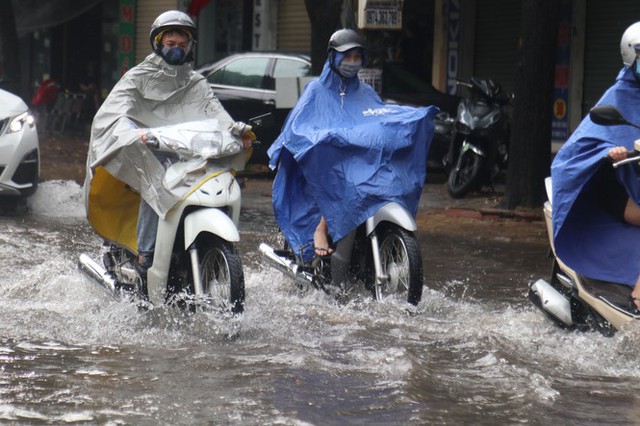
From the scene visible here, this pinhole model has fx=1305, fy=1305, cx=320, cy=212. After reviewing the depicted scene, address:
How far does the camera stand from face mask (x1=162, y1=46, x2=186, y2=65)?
289 inches

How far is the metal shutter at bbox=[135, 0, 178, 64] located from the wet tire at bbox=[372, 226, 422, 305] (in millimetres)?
20363

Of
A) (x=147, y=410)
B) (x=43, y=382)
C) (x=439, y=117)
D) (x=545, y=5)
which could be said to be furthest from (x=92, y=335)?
(x=439, y=117)

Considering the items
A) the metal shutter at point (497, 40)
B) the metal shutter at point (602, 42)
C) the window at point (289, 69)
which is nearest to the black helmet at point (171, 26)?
the window at point (289, 69)

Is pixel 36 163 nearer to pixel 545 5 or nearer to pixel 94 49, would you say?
pixel 545 5

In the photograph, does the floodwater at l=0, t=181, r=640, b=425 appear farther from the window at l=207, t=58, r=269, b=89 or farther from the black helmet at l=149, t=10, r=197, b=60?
the window at l=207, t=58, r=269, b=89

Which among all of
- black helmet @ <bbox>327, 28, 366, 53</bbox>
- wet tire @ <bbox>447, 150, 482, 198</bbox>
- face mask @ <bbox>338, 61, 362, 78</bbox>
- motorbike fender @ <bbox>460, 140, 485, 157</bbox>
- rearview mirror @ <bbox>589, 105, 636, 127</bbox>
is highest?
black helmet @ <bbox>327, 28, 366, 53</bbox>

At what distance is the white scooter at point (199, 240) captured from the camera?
6656mm

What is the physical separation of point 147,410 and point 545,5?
8345 millimetres

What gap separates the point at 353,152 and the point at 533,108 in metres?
5.43

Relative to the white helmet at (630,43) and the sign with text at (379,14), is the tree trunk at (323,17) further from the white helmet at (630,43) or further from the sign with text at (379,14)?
the white helmet at (630,43)

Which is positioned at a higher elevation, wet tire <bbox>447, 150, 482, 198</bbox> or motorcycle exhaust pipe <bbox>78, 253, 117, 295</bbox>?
motorcycle exhaust pipe <bbox>78, 253, 117, 295</bbox>

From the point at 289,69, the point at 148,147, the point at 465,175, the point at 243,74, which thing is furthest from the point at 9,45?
the point at 148,147

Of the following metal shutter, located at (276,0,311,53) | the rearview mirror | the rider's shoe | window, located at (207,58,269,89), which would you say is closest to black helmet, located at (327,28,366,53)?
the rider's shoe

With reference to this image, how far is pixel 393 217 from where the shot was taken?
7504mm
